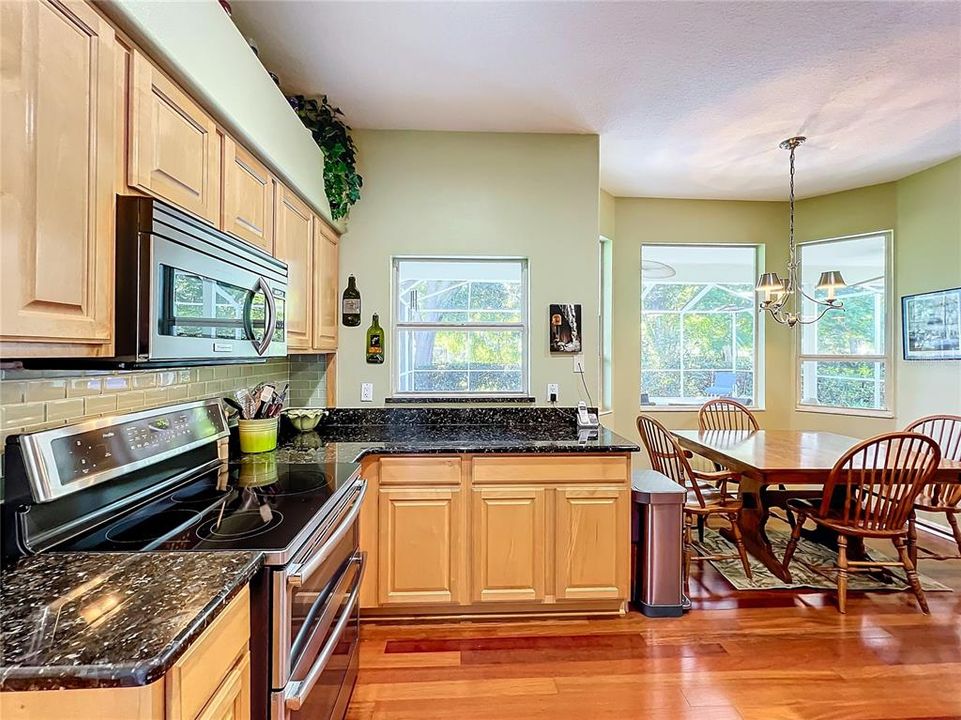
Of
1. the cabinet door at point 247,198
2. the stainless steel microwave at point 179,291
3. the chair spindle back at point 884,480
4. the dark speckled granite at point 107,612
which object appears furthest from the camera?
the chair spindle back at point 884,480

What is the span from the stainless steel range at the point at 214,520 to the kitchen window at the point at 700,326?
3.49 meters

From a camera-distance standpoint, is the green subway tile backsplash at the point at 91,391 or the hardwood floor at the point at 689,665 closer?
the green subway tile backsplash at the point at 91,391

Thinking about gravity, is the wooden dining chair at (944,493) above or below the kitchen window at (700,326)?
below

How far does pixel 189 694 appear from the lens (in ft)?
2.86

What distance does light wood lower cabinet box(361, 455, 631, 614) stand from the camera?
2422 millimetres

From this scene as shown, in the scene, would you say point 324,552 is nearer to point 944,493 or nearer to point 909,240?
point 944,493

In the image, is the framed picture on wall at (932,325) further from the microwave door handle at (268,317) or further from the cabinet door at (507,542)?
the microwave door handle at (268,317)

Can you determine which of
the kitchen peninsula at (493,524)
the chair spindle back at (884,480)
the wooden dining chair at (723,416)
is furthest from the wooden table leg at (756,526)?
the kitchen peninsula at (493,524)

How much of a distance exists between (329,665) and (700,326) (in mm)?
4175

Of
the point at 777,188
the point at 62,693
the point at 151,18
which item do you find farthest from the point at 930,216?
the point at 62,693

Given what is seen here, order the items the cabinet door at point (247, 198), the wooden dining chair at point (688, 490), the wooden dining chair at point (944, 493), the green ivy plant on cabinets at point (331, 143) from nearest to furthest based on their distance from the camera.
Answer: the cabinet door at point (247, 198) < the green ivy plant on cabinets at point (331, 143) < the wooden dining chair at point (688, 490) < the wooden dining chair at point (944, 493)

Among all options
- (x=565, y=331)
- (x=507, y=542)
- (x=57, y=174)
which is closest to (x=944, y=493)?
(x=565, y=331)

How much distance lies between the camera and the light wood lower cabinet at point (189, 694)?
0.76m

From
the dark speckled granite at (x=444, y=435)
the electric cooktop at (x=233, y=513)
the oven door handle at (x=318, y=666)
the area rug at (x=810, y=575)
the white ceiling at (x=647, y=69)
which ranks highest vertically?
the white ceiling at (x=647, y=69)
